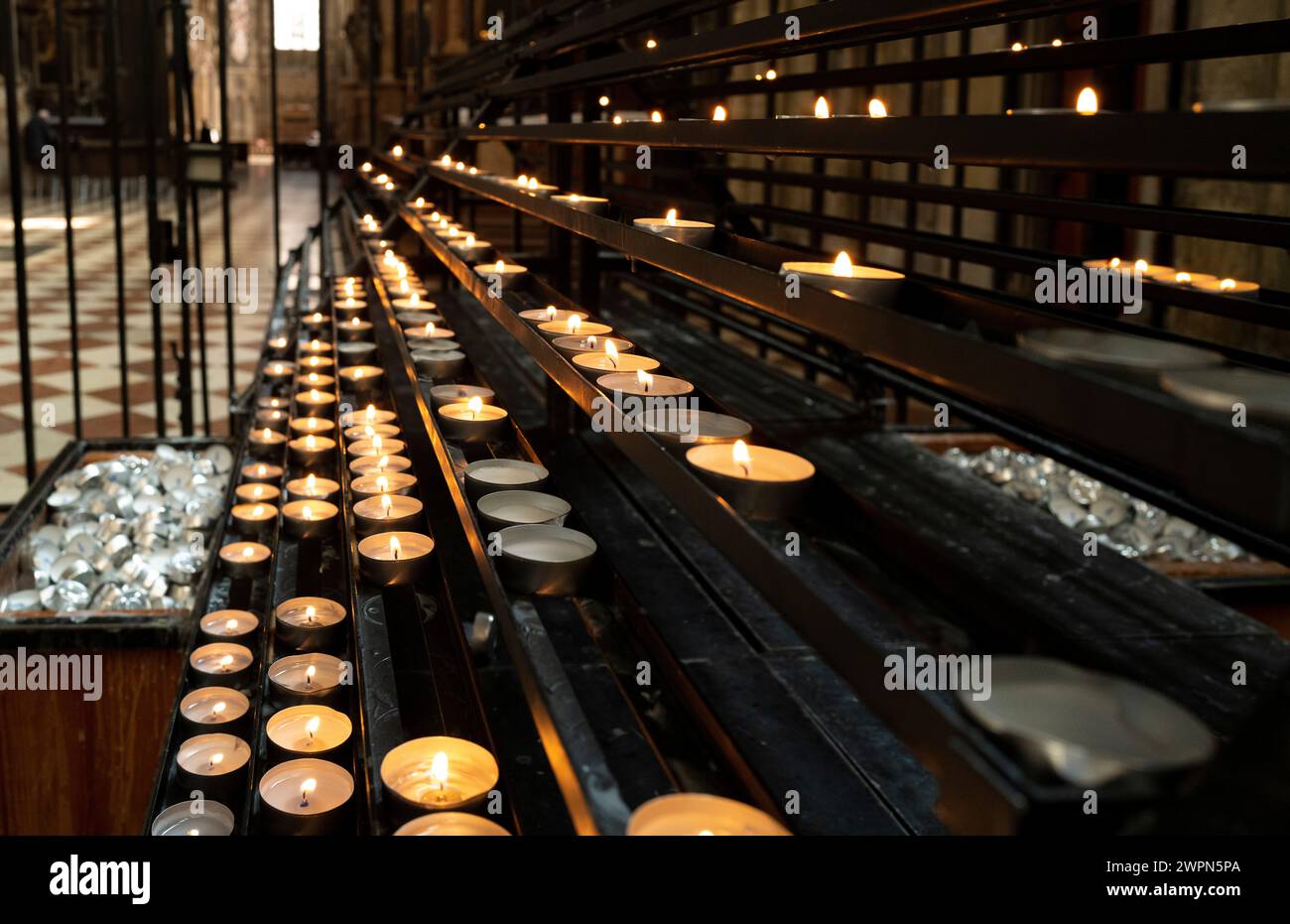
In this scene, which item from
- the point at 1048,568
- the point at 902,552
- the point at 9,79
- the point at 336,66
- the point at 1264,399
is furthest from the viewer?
the point at 336,66

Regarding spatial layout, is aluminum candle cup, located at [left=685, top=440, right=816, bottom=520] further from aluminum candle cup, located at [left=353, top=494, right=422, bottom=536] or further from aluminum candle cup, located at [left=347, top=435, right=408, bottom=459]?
aluminum candle cup, located at [left=347, top=435, right=408, bottom=459]

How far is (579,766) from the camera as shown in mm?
889

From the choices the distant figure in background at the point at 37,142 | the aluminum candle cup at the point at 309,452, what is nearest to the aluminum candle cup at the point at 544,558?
the aluminum candle cup at the point at 309,452

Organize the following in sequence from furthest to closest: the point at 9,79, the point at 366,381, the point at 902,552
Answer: the point at 9,79 → the point at 366,381 → the point at 902,552

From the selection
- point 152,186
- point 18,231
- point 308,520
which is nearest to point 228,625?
point 308,520

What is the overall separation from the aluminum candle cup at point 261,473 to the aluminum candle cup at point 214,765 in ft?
3.67

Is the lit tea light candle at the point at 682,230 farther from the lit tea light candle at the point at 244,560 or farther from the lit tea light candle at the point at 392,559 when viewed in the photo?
the lit tea light candle at the point at 244,560

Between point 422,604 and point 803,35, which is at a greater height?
point 803,35

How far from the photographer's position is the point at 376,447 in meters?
2.21

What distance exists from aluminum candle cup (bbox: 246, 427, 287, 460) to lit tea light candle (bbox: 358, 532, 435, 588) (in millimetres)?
1171

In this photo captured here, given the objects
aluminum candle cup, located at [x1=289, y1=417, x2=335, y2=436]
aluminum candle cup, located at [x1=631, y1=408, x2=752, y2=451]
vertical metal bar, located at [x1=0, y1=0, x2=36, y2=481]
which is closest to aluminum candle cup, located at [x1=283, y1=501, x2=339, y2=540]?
aluminum candle cup, located at [x1=289, y1=417, x2=335, y2=436]

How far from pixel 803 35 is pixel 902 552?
1.78 ft
